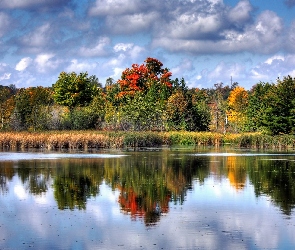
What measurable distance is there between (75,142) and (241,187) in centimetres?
2869

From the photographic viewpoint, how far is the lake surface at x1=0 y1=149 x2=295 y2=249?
11.7 meters

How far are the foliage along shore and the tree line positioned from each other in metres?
1.47

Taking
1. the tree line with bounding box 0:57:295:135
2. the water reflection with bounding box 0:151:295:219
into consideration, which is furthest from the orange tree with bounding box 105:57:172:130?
the water reflection with bounding box 0:151:295:219

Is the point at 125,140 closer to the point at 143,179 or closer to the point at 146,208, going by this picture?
the point at 143,179

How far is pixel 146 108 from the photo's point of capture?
6656cm

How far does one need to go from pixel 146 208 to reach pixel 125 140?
118 ft

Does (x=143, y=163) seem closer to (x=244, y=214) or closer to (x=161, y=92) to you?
(x=244, y=214)

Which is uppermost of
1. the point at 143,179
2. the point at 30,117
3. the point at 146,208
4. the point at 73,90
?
the point at 73,90

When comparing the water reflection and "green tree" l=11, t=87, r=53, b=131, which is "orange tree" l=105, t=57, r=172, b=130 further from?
the water reflection

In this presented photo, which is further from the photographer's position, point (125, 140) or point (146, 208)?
point (125, 140)

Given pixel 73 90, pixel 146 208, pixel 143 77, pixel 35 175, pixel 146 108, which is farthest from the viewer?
pixel 143 77

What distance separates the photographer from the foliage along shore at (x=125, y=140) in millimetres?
48219

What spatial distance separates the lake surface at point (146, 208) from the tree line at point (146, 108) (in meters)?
29.3

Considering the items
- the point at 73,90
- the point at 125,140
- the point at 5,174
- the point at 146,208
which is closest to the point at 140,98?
the point at 73,90
